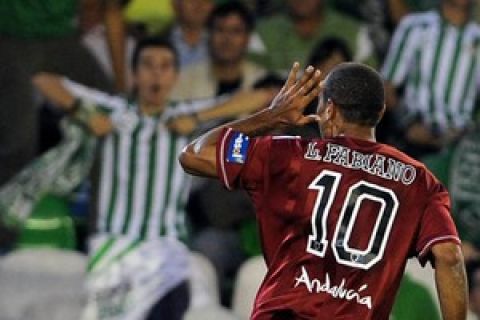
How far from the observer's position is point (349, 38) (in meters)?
10.5

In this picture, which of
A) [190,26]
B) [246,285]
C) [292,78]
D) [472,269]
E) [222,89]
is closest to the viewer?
[292,78]

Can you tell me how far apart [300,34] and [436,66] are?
0.89m

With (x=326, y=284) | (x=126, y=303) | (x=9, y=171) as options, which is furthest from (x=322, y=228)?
(x=9, y=171)

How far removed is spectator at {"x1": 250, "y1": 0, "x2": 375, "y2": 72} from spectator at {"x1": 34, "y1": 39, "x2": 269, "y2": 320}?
647 millimetres

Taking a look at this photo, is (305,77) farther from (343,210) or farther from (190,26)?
(190,26)

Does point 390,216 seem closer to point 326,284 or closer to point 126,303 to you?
point 326,284

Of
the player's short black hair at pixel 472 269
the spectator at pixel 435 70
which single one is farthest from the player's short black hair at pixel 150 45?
the player's short black hair at pixel 472 269

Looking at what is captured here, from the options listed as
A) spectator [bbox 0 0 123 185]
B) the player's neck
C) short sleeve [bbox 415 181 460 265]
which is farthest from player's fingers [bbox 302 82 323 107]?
spectator [bbox 0 0 123 185]

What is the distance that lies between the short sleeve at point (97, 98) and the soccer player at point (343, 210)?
3.72 m

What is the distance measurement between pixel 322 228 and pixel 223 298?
3741 millimetres

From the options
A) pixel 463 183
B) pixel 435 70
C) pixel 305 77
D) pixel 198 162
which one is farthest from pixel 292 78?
pixel 435 70

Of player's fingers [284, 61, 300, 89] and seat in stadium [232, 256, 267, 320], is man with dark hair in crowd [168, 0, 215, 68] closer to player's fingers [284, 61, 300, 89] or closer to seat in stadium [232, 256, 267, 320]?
seat in stadium [232, 256, 267, 320]

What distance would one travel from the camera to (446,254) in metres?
5.88

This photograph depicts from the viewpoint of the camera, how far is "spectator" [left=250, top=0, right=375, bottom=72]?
408 inches
